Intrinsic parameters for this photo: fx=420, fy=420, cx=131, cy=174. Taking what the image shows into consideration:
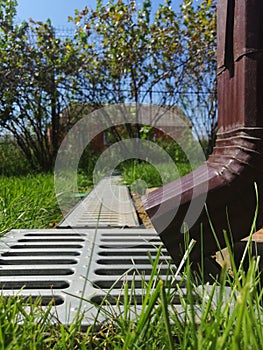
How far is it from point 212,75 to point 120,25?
1.56m

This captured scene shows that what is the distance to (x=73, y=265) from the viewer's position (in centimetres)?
104

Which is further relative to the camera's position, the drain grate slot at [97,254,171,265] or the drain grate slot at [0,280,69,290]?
the drain grate slot at [97,254,171,265]

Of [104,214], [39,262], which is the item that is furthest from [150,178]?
[39,262]

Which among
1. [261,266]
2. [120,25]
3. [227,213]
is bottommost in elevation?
[261,266]

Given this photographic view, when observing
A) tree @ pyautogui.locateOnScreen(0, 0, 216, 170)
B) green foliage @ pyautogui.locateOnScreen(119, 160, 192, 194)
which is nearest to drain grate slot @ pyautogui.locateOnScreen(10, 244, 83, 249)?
green foliage @ pyautogui.locateOnScreen(119, 160, 192, 194)

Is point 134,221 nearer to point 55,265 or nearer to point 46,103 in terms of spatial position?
point 55,265

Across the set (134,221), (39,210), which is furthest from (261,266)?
(39,210)

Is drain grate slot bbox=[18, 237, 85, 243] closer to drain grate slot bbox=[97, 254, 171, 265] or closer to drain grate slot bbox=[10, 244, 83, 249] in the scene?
drain grate slot bbox=[10, 244, 83, 249]

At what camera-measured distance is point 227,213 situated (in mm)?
958

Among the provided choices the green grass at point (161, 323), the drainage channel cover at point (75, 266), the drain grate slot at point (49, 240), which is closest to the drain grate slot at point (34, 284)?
the drainage channel cover at point (75, 266)

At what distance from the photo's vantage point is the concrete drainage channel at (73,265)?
2.60 ft

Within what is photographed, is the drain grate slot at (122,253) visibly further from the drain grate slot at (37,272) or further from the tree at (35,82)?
the tree at (35,82)

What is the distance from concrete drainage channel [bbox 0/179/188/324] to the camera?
791 millimetres

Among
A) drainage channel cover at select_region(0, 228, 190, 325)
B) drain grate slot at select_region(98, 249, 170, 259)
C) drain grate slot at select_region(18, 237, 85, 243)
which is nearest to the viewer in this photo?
drainage channel cover at select_region(0, 228, 190, 325)
